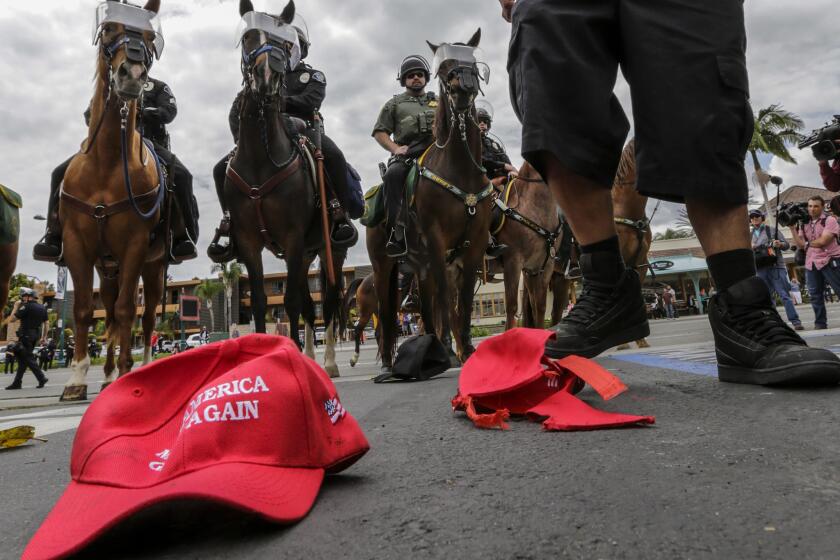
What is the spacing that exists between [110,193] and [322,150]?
2110mm

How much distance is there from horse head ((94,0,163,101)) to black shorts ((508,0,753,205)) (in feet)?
12.0

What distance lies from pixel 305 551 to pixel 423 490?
33 centimetres

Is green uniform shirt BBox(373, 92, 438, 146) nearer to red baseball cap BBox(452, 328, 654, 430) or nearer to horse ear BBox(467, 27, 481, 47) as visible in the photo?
horse ear BBox(467, 27, 481, 47)

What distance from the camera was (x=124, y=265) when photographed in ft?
16.4

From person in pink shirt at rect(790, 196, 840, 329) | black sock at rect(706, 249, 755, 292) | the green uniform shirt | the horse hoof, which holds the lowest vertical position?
the horse hoof

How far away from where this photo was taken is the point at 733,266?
202 centimetres

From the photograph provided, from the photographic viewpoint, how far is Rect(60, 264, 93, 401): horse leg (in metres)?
4.87

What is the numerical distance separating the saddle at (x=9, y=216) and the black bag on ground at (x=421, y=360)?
14.0 ft

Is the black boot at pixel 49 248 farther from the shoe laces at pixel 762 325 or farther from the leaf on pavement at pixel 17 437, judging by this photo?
the shoe laces at pixel 762 325

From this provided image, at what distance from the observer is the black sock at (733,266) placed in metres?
2.01

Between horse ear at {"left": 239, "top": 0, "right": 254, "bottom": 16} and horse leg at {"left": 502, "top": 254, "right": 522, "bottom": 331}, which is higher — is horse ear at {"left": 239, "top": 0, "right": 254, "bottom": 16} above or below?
above

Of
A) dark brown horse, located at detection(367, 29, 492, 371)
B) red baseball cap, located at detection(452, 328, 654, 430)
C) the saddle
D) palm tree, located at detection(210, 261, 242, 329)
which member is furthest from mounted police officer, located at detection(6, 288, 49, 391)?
palm tree, located at detection(210, 261, 242, 329)

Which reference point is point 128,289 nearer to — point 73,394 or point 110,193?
point 110,193

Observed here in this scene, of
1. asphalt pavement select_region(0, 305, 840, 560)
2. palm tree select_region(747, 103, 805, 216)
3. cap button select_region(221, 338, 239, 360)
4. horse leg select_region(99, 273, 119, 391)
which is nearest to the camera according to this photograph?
asphalt pavement select_region(0, 305, 840, 560)
